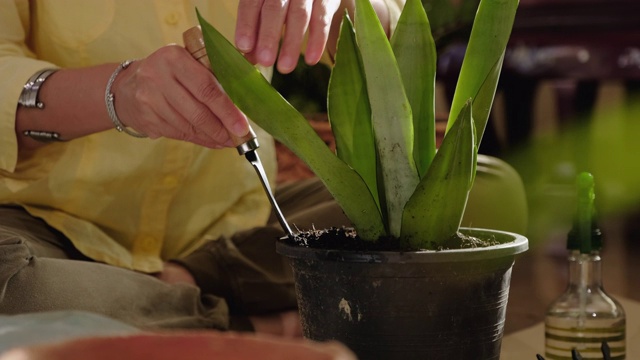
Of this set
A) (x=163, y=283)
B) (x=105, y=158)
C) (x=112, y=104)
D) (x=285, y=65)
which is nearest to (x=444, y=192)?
(x=285, y=65)

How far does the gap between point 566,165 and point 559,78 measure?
0.27 meters

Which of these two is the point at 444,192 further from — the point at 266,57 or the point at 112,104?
the point at 112,104

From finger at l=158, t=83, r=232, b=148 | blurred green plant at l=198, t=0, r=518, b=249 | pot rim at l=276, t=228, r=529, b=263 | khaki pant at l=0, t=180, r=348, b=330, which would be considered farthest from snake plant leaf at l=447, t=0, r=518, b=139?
khaki pant at l=0, t=180, r=348, b=330

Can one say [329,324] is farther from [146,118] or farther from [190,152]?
[190,152]

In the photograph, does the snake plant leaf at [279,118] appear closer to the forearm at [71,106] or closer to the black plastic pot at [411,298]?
the black plastic pot at [411,298]

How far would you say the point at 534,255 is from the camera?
2.49 meters

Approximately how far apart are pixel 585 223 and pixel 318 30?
32cm

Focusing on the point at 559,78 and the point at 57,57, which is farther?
the point at 559,78

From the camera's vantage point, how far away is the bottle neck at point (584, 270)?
3.17ft

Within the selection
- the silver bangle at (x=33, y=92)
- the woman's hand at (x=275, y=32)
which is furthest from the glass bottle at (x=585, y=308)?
the silver bangle at (x=33, y=92)

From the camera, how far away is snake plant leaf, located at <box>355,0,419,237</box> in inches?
27.4

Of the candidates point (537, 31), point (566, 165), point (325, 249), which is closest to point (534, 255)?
point (566, 165)

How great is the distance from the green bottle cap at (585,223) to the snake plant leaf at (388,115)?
253 millimetres

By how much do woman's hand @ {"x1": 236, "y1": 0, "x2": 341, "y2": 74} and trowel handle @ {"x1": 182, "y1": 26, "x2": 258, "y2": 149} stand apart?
4 cm
